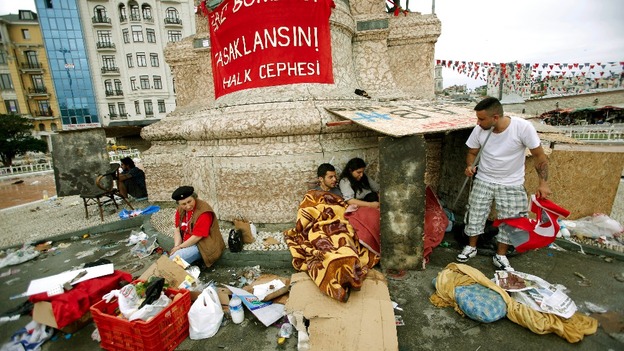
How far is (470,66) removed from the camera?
8.30m

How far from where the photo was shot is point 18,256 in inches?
157

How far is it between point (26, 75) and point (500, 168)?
159 ft

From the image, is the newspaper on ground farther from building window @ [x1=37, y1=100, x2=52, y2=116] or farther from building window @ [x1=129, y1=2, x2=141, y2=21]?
building window @ [x1=37, y1=100, x2=52, y2=116]

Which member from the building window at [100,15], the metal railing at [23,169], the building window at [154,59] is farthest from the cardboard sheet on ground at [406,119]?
the building window at [100,15]

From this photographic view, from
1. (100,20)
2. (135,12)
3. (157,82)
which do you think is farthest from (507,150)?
(100,20)

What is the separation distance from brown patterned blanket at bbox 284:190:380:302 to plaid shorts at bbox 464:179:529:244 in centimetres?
119

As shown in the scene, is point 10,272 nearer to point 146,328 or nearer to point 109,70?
point 146,328

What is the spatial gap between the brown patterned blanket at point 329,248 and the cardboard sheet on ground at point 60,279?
1.81 m

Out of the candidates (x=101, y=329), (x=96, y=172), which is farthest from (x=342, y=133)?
(x=96, y=172)

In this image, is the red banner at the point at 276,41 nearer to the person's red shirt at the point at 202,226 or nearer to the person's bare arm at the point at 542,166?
the person's red shirt at the point at 202,226

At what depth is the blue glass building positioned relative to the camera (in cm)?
3016

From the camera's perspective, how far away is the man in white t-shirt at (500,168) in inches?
102

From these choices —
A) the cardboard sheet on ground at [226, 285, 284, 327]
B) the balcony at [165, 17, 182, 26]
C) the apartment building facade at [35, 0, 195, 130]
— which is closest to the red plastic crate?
the cardboard sheet on ground at [226, 285, 284, 327]

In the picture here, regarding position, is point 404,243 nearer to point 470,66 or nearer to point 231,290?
point 231,290
